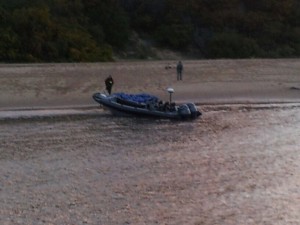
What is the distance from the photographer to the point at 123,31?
3541 cm

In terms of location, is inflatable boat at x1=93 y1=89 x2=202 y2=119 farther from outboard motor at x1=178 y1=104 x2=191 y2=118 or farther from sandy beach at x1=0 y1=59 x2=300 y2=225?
sandy beach at x1=0 y1=59 x2=300 y2=225

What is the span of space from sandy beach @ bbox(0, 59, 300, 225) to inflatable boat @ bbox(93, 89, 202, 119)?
0.30 meters

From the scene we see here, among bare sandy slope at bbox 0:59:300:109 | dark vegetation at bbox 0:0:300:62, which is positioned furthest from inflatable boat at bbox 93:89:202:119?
dark vegetation at bbox 0:0:300:62

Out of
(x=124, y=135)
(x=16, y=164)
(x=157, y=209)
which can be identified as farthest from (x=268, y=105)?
(x=157, y=209)

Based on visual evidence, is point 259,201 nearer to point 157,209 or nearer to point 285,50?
point 157,209

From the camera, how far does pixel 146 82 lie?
27.3 metres

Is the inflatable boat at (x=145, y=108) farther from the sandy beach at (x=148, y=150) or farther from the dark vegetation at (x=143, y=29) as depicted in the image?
the dark vegetation at (x=143, y=29)

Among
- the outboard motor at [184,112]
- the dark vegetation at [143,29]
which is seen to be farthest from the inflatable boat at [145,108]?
the dark vegetation at [143,29]

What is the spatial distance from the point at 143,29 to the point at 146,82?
1094 centimetres

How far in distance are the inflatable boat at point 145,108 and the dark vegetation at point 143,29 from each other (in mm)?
9401

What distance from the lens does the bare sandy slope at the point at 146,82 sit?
24531 mm

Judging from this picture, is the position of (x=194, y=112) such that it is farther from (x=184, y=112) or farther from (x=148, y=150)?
(x=148, y=150)

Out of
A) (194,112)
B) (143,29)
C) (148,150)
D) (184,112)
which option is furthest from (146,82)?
(143,29)

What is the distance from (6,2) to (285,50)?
14.1 metres
